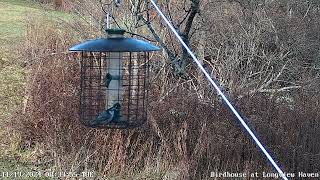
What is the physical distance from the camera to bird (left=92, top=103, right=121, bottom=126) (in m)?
3.62

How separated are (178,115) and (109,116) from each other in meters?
2.02

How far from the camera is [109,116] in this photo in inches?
144

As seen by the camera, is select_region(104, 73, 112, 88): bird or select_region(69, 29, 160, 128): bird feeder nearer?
select_region(69, 29, 160, 128): bird feeder

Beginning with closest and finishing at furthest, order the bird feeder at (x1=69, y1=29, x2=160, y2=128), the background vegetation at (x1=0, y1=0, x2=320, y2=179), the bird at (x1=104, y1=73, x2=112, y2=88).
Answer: the bird feeder at (x1=69, y1=29, x2=160, y2=128), the bird at (x1=104, y1=73, x2=112, y2=88), the background vegetation at (x1=0, y1=0, x2=320, y2=179)

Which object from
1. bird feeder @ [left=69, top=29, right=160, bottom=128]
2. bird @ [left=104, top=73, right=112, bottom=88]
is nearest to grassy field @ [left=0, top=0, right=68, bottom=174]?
bird feeder @ [left=69, top=29, right=160, bottom=128]

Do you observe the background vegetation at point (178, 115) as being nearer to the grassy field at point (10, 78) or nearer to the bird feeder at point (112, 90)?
the grassy field at point (10, 78)

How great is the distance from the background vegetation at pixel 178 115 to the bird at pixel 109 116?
178 cm

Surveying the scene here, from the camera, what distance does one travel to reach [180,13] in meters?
7.50

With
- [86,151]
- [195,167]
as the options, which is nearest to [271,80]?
[195,167]

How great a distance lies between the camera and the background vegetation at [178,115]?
5316 millimetres

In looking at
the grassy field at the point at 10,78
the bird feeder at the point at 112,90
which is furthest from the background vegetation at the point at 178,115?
the bird feeder at the point at 112,90

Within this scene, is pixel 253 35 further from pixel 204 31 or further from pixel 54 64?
pixel 54 64

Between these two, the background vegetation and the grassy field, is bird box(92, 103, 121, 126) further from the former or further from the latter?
the grassy field

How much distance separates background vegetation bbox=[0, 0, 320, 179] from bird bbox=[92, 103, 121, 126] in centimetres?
178
